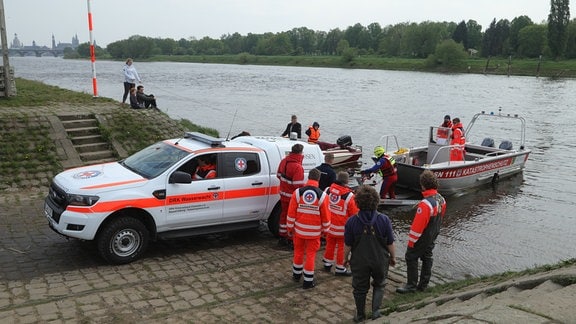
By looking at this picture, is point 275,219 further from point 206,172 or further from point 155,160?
point 155,160

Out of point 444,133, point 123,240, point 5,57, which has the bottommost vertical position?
point 123,240

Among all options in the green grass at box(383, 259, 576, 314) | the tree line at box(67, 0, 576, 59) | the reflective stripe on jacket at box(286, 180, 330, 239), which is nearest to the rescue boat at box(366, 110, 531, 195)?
the green grass at box(383, 259, 576, 314)

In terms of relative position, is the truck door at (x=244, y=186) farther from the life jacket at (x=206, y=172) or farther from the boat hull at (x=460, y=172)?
the boat hull at (x=460, y=172)

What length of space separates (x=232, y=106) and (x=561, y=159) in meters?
24.2

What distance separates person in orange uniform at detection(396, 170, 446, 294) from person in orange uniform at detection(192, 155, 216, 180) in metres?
3.46

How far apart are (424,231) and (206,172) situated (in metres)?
3.72

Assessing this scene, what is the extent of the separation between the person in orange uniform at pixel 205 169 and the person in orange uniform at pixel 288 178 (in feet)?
3.68

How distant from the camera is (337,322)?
6.38 m

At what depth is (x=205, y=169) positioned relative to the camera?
8820 millimetres

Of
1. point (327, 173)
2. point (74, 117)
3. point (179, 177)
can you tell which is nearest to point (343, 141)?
point (74, 117)

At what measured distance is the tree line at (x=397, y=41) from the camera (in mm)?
107750

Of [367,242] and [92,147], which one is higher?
[367,242]

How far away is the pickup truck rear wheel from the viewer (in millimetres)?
7688

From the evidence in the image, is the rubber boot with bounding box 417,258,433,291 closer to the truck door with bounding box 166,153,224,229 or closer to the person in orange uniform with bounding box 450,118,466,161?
the truck door with bounding box 166,153,224,229
